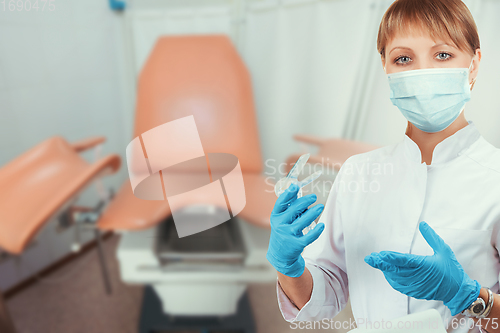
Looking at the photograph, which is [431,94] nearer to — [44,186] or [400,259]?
[400,259]

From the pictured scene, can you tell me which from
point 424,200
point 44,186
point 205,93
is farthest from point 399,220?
point 44,186

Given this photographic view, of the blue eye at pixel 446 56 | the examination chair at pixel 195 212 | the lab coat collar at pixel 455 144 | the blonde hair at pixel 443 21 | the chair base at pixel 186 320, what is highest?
the blonde hair at pixel 443 21

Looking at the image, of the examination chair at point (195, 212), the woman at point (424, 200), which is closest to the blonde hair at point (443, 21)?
the woman at point (424, 200)

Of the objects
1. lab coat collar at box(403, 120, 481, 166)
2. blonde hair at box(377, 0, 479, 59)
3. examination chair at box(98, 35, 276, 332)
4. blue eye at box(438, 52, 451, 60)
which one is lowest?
examination chair at box(98, 35, 276, 332)

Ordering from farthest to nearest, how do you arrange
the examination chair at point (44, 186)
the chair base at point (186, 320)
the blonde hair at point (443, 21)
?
the chair base at point (186, 320)
the examination chair at point (44, 186)
the blonde hair at point (443, 21)

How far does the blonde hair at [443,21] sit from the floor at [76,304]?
89cm

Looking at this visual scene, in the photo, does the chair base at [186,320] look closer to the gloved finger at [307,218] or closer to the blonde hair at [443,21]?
the gloved finger at [307,218]

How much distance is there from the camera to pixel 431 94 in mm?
237

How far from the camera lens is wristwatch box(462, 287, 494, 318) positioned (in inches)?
9.6

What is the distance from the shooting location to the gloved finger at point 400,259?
24cm

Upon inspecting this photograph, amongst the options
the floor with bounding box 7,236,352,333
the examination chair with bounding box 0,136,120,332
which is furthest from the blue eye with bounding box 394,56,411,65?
the floor with bounding box 7,236,352,333

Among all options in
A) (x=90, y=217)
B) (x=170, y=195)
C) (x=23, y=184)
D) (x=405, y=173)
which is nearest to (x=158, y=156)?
(x=170, y=195)

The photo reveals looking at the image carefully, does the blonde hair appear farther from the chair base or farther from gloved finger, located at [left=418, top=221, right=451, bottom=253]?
the chair base

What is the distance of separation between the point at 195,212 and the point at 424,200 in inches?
Result: 19.0
